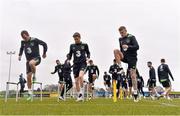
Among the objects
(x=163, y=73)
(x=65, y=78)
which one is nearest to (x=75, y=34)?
(x=65, y=78)

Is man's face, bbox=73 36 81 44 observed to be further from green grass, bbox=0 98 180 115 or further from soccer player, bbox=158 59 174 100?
soccer player, bbox=158 59 174 100

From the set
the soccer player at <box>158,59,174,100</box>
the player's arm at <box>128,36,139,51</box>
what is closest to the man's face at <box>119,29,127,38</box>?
the player's arm at <box>128,36,139,51</box>

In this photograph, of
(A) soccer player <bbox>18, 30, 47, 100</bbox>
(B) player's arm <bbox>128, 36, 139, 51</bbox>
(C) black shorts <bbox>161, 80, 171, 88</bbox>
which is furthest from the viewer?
(C) black shorts <bbox>161, 80, 171, 88</bbox>

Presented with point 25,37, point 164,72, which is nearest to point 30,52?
point 25,37

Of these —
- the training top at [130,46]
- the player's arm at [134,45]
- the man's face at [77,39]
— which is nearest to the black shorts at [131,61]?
the training top at [130,46]

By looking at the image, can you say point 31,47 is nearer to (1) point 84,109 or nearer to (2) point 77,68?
(2) point 77,68

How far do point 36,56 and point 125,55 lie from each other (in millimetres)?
3259

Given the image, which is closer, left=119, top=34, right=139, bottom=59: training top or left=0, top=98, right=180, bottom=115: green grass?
left=0, top=98, right=180, bottom=115: green grass

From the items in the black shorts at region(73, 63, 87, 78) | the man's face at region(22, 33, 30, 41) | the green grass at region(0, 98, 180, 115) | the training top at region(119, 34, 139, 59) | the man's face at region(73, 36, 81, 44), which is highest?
the man's face at region(22, 33, 30, 41)

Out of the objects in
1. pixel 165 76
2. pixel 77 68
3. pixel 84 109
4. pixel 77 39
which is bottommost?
pixel 84 109

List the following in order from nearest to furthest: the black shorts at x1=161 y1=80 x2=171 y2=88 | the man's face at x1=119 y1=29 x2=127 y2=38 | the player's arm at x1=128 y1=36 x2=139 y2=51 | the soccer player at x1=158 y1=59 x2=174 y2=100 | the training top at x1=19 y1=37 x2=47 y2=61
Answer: the player's arm at x1=128 y1=36 x2=139 y2=51 < the man's face at x1=119 y1=29 x2=127 y2=38 < the training top at x1=19 y1=37 x2=47 y2=61 < the soccer player at x1=158 y1=59 x2=174 y2=100 < the black shorts at x1=161 y1=80 x2=171 y2=88

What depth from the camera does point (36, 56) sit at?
1462 cm

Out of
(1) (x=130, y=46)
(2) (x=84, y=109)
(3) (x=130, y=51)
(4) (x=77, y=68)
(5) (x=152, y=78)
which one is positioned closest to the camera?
(2) (x=84, y=109)

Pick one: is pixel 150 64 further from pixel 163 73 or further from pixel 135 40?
pixel 135 40
